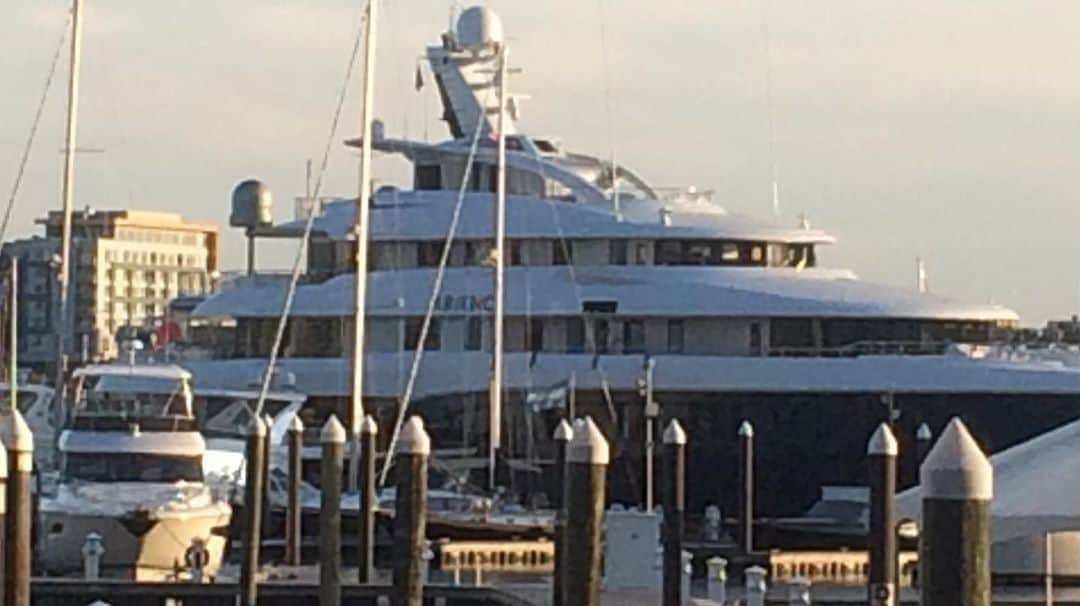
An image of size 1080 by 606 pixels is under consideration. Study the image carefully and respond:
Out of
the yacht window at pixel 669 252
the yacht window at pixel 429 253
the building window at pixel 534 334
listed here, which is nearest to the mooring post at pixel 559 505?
the building window at pixel 534 334

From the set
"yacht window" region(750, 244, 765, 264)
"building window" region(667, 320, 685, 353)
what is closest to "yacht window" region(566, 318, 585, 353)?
"building window" region(667, 320, 685, 353)

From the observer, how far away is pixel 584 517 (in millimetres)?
16234

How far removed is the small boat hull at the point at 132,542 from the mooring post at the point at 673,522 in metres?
6.63

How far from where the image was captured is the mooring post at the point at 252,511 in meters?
24.4

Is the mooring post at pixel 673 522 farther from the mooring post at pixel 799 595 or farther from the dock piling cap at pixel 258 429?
the dock piling cap at pixel 258 429

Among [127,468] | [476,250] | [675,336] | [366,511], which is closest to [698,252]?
[675,336]

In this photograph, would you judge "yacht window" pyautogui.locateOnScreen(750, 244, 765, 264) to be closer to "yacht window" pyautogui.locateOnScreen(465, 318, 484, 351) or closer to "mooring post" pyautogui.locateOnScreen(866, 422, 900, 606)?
"yacht window" pyautogui.locateOnScreen(465, 318, 484, 351)

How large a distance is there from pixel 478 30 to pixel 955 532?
41087 millimetres

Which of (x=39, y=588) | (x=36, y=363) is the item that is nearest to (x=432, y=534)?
(x=39, y=588)

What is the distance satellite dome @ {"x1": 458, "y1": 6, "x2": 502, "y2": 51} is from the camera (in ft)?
162

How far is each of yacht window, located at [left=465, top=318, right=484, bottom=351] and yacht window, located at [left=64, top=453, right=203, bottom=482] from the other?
12.7 m

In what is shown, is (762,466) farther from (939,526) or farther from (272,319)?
(939,526)

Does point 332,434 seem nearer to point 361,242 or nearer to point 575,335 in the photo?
point 361,242

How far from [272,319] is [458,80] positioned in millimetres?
6237
